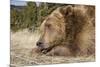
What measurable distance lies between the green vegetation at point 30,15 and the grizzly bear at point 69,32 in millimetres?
80

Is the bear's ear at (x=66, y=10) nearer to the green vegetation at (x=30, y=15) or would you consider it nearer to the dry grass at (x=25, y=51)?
the green vegetation at (x=30, y=15)

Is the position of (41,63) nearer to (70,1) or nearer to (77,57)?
(77,57)

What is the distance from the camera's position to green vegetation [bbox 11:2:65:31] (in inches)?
104

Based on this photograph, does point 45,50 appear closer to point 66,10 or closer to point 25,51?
point 25,51

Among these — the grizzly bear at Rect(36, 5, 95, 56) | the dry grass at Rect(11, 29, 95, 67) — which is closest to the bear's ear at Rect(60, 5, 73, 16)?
the grizzly bear at Rect(36, 5, 95, 56)

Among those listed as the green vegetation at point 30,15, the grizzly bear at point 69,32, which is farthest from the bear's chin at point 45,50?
the green vegetation at point 30,15

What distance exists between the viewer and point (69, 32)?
9.53 ft

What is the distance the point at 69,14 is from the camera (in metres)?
2.91

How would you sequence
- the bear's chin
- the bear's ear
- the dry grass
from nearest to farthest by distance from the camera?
the dry grass < the bear's chin < the bear's ear

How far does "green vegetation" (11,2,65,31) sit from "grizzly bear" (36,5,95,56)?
80 mm

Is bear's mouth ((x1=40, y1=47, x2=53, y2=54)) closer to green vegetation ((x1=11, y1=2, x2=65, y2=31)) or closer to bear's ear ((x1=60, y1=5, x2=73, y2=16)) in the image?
green vegetation ((x1=11, y1=2, x2=65, y2=31))

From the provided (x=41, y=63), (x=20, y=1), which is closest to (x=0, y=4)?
(x=20, y=1)

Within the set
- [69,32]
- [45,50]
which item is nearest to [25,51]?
[45,50]

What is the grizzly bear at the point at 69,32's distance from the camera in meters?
2.79
